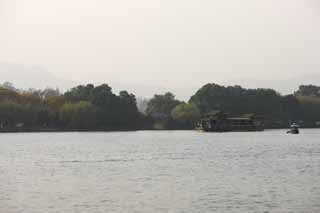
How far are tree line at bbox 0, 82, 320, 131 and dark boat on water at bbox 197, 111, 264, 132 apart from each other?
1626 centimetres

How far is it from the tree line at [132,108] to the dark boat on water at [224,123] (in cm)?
1626

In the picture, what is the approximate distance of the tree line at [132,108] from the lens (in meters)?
143

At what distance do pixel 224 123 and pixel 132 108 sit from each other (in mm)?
20172

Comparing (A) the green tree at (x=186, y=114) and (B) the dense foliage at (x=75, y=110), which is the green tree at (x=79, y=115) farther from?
(A) the green tree at (x=186, y=114)

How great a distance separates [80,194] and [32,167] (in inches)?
660

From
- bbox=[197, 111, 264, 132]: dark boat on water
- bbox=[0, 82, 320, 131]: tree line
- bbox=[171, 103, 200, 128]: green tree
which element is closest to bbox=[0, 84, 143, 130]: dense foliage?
bbox=[0, 82, 320, 131]: tree line

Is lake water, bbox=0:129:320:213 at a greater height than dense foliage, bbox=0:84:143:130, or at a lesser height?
lesser

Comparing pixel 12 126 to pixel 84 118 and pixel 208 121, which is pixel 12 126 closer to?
pixel 84 118

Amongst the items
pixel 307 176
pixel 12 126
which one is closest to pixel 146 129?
pixel 12 126

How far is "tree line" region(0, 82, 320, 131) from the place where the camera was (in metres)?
143

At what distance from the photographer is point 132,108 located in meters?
151

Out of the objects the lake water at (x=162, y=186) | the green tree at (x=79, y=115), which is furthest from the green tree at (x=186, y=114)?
the lake water at (x=162, y=186)

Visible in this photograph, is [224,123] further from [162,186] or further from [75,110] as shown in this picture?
[162,186]

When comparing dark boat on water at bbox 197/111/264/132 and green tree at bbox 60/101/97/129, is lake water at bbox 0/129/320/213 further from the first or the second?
dark boat on water at bbox 197/111/264/132
